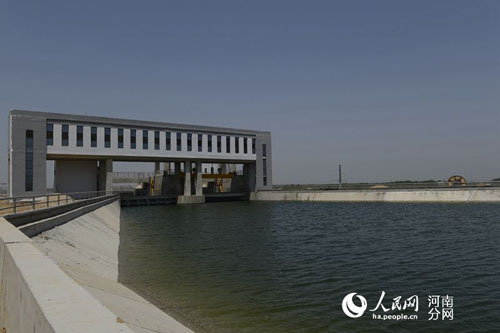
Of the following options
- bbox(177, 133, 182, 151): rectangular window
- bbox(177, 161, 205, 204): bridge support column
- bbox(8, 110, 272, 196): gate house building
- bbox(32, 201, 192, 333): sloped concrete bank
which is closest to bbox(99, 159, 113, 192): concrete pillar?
bbox(8, 110, 272, 196): gate house building

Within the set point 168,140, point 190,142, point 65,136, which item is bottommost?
point 65,136

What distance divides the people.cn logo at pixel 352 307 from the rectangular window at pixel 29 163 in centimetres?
5461

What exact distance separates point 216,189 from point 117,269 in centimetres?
8362

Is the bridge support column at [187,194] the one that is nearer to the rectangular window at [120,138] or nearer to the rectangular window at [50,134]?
the rectangular window at [120,138]

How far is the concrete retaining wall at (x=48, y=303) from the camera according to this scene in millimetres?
3535

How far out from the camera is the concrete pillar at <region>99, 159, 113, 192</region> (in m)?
65.9

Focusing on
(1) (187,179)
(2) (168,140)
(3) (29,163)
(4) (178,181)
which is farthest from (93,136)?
(4) (178,181)

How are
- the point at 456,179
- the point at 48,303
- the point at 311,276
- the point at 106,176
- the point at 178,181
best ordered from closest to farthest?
the point at 48,303 → the point at 311,276 → the point at 106,176 → the point at 178,181 → the point at 456,179

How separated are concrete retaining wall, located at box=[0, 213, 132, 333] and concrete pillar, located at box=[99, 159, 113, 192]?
6156 cm

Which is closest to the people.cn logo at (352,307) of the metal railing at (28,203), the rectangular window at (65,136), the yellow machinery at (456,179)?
the metal railing at (28,203)

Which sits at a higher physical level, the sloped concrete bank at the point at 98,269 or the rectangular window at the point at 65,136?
the rectangular window at the point at 65,136

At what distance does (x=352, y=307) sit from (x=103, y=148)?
61006 millimetres

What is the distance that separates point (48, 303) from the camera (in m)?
4.13

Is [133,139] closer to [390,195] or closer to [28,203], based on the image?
[28,203]
